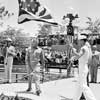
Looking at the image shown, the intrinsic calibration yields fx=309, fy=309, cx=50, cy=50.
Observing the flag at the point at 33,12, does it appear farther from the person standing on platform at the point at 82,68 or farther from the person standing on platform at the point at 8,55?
the person standing on platform at the point at 8,55

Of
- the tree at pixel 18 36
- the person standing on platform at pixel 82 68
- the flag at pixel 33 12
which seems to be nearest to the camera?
the person standing on platform at pixel 82 68

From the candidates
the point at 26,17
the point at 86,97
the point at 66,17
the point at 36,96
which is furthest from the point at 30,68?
the point at 66,17

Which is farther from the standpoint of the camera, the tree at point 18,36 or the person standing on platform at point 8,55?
the tree at point 18,36

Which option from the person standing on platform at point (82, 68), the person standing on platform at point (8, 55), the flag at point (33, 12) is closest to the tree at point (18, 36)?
the person standing on platform at point (8, 55)

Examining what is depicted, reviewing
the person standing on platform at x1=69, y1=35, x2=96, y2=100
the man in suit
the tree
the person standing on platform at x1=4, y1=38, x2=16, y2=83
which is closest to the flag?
the man in suit

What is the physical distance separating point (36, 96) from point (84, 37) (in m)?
2.39

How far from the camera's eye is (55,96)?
905 cm

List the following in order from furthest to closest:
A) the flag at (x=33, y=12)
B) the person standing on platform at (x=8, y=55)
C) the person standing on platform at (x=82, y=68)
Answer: the person standing on platform at (x=8, y=55) < the flag at (x=33, y=12) < the person standing on platform at (x=82, y=68)

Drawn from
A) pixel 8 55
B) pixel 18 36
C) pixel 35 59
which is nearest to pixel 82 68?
pixel 35 59

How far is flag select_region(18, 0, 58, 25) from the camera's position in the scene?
8797mm

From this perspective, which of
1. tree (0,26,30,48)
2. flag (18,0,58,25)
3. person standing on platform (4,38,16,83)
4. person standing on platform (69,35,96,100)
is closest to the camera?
person standing on platform (69,35,96,100)

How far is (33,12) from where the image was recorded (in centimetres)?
895

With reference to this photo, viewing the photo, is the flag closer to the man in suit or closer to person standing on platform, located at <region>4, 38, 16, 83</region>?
the man in suit

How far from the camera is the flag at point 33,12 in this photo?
28.9 feet
